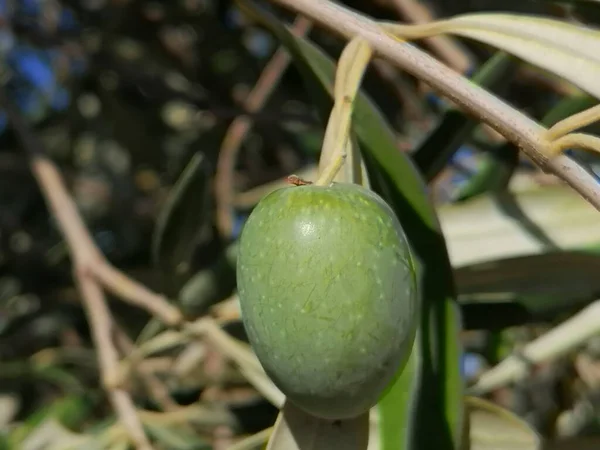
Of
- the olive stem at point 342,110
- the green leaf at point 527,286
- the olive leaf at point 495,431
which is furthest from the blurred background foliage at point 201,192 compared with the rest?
the olive stem at point 342,110

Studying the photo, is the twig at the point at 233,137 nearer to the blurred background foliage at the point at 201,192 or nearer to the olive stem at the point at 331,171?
the blurred background foliage at the point at 201,192

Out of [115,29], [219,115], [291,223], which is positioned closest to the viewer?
[291,223]

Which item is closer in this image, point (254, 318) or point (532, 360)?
point (254, 318)

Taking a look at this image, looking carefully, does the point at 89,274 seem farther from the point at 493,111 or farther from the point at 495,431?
the point at 493,111

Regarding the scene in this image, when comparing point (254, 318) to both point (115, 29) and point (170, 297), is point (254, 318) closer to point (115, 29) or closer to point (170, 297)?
point (170, 297)

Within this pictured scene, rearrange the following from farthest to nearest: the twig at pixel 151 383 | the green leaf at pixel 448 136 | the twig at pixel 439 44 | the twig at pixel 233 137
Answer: the twig at pixel 233 137 → the twig at pixel 439 44 → the twig at pixel 151 383 → the green leaf at pixel 448 136

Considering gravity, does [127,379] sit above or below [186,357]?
above

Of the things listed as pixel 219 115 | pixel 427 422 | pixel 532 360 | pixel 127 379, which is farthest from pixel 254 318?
pixel 219 115

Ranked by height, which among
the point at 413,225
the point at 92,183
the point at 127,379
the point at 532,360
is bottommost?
the point at 92,183
